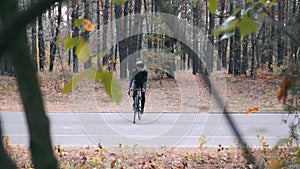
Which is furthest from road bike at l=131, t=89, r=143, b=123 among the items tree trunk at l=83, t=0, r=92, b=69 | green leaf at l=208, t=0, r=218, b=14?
green leaf at l=208, t=0, r=218, b=14

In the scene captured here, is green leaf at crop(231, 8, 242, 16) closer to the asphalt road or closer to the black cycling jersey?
the asphalt road

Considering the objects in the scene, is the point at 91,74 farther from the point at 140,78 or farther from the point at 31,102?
the point at 140,78

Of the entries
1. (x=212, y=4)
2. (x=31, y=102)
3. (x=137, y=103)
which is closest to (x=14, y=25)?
(x=31, y=102)

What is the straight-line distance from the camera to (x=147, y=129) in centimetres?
1327

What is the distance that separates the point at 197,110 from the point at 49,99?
6.83 m

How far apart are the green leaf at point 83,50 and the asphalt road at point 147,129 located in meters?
7.70

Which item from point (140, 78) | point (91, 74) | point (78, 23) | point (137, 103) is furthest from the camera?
point (137, 103)

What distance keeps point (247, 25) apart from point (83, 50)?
20.2 inches

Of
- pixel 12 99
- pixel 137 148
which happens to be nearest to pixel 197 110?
pixel 12 99

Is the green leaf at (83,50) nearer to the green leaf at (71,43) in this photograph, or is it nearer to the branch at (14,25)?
the green leaf at (71,43)

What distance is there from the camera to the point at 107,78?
1568 millimetres

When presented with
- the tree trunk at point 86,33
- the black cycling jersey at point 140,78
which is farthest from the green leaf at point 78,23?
the black cycling jersey at point 140,78

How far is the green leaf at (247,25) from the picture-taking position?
1720 millimetres

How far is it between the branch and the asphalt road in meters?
8.68
